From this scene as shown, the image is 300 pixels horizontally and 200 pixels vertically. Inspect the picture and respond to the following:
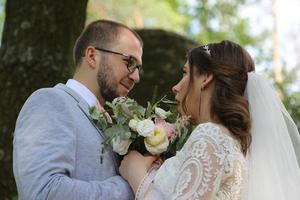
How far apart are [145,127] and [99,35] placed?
1124mm

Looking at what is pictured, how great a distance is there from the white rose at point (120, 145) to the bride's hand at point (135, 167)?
0.05 meters

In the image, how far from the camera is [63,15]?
569cm

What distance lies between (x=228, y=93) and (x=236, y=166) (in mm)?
452

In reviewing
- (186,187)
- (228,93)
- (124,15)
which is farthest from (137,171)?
(124,15)

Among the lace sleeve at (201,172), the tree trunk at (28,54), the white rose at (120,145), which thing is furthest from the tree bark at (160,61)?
the lace sleeve at (201,172)

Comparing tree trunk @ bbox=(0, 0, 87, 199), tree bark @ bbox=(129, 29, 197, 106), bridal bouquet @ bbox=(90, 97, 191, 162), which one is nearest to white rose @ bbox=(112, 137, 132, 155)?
bridal bouquet @ bbox=(90, 97, 191, 162)

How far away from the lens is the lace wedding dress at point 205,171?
324 centimetres

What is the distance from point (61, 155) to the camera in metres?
3.54

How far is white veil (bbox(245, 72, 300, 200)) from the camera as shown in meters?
3.58

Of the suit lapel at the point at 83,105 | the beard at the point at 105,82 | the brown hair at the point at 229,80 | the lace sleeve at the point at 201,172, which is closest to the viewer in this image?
the lace sleeve at the point at 201,172

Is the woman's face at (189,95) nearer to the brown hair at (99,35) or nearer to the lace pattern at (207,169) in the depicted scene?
the lace pattern at (207,169)

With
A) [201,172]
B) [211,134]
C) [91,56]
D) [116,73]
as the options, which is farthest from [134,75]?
[201,172]

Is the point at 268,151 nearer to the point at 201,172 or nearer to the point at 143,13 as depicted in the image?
the point at 201,172

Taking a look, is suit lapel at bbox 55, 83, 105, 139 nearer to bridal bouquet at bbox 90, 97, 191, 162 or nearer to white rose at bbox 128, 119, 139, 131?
bridal bouquet at bbox 90, 97, 191, 162
